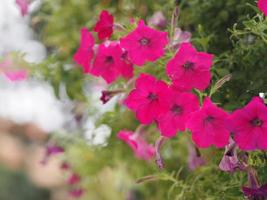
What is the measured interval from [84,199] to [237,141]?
1.40 m

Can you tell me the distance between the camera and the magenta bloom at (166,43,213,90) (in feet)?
2.92

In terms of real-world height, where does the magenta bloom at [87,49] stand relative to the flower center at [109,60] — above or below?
above

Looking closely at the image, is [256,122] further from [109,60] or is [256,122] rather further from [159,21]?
[159,21]

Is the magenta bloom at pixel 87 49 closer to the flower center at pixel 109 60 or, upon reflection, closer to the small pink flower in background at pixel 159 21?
the flower center at pixel 109 60

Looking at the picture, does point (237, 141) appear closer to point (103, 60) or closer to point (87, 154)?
point (103, 60)

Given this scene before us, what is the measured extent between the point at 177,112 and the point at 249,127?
124 mm

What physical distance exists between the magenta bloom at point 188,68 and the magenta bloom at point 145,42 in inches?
1.8

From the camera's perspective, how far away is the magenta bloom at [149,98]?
91cm

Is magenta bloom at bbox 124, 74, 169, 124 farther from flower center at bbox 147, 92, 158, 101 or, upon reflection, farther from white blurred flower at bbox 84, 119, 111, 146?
white blurred flower at bbox 84, 119, 111, 146

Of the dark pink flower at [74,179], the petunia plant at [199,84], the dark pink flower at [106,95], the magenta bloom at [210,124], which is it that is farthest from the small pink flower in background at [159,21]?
the dark pink flower at [74,179]

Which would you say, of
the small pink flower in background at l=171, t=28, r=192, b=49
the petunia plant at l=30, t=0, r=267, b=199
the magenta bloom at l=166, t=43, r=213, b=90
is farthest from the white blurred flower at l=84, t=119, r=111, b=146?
the magenta bloom at l=166, t=43, r=213, b=90

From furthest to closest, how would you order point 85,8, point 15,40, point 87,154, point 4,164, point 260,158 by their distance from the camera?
point 4,164 < point 15,40 < point 87,154 < point 85,8 < point 260,158

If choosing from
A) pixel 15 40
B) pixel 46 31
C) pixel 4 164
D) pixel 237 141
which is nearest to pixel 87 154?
pixel 46 31

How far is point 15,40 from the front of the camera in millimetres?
2148
